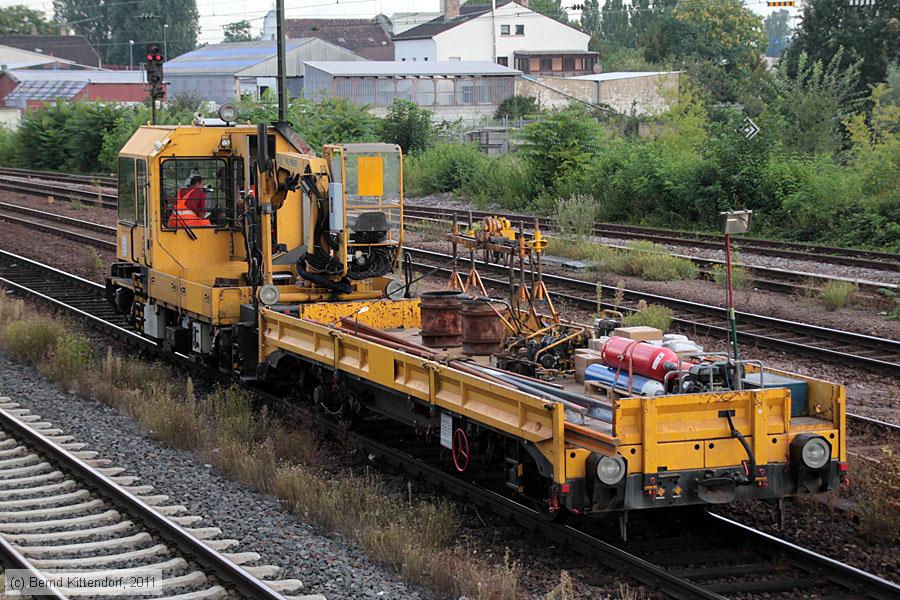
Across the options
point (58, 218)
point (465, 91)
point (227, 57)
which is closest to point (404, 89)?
point (465, 91)

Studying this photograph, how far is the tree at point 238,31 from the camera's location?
143 metres

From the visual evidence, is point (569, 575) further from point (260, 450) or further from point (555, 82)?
point (555, 82)

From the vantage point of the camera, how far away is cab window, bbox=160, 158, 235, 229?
1287cm

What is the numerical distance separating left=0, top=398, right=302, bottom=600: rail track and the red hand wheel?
177 cm

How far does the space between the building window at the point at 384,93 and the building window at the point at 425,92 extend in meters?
2.09

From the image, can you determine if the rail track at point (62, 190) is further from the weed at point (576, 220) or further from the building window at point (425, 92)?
the building window at point (425, 92)

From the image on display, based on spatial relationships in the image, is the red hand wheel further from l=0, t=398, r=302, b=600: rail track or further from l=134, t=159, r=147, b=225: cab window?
l=134, t=159, r=147, b=225: cab window

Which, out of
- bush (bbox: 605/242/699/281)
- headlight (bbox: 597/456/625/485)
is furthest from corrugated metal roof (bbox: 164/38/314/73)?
headlight (bbox: 597/456/625/485)

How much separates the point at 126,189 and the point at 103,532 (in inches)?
257

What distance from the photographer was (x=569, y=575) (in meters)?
7.50

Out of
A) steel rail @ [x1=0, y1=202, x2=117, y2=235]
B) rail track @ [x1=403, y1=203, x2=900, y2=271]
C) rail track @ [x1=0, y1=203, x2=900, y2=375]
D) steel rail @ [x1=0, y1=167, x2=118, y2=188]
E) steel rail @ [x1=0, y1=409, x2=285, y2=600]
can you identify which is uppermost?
steel rail @ [x1=0, y1=167, x2=118, y2=188]

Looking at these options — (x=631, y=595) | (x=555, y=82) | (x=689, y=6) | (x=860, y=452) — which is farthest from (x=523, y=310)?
(x=689, y=6)

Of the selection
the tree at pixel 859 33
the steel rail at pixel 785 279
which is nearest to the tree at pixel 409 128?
the tree at pixel 859 33

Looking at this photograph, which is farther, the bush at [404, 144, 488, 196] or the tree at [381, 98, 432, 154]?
the tree at [381, 98, 432, 154]
